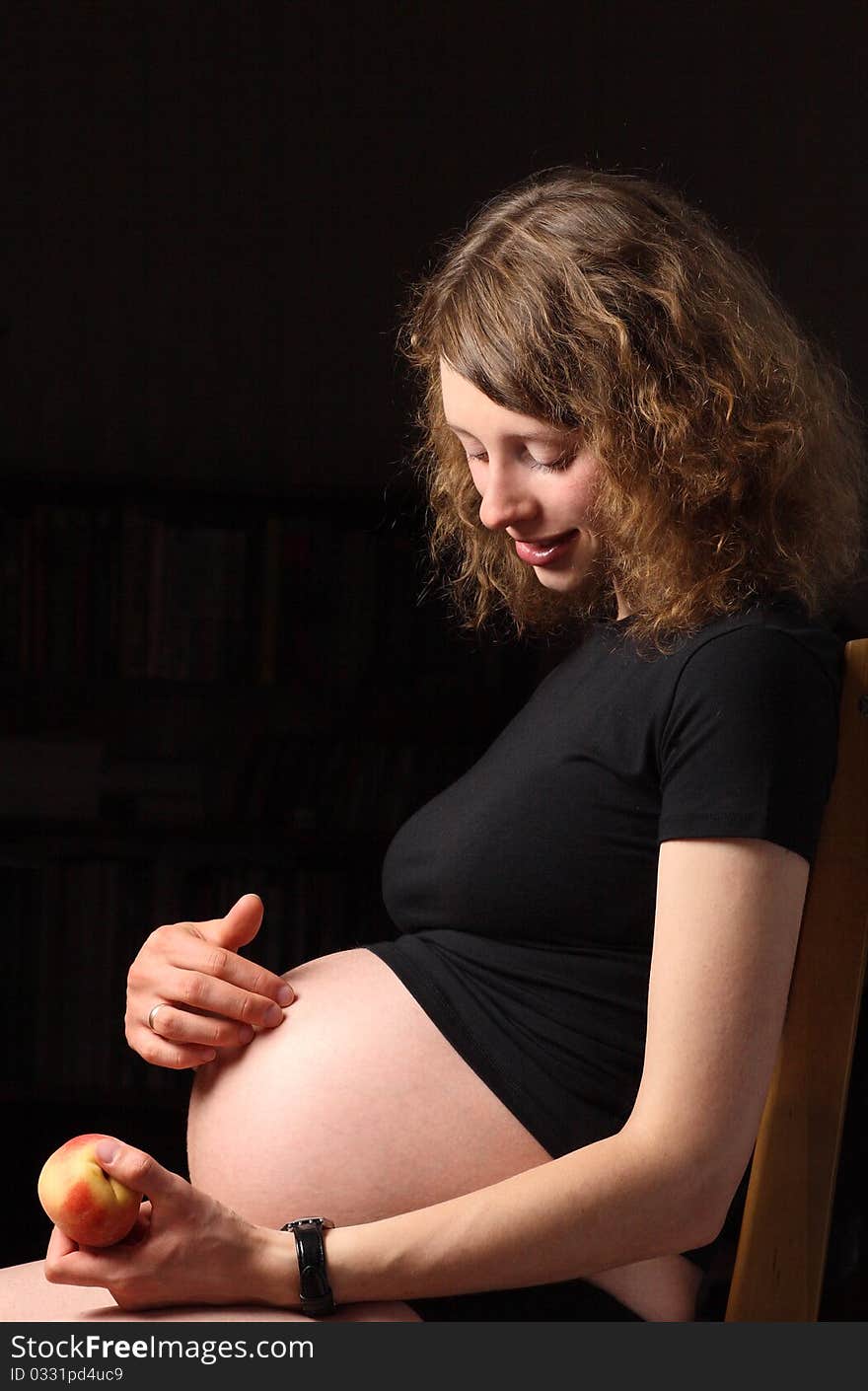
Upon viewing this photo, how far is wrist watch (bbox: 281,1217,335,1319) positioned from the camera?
0.79 m

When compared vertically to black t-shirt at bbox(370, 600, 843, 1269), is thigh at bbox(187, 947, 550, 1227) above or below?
below

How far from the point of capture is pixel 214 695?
8.64ft

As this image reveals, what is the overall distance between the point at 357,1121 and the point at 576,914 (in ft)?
0.67

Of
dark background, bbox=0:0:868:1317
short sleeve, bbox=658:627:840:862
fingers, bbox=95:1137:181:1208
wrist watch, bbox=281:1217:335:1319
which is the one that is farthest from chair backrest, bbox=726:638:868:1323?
dark background, bbox=0:0:868:1317

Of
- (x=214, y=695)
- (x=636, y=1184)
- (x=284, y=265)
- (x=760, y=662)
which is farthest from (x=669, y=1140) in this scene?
(x=284, y=265)

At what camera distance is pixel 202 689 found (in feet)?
8.57

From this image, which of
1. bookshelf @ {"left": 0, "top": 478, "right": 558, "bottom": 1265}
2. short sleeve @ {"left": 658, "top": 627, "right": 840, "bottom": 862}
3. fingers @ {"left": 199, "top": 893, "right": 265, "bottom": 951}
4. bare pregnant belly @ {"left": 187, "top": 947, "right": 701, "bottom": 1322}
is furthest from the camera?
bookshelf @ {"left": 0, "top": 478, "right": 558, "bottom": 1265}

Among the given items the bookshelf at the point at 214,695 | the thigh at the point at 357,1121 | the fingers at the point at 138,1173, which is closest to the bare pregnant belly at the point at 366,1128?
the thigh at the point at 357,1121

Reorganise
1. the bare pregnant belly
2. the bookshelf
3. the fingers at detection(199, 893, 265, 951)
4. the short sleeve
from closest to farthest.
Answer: the short sleeve
the bare pregnant belly
the fingers at detection(199, 893, 265, 951)
the bookshelf

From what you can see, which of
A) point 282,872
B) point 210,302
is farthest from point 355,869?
point 210,302

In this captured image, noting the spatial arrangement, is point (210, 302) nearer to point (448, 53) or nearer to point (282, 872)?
point (448, 53)

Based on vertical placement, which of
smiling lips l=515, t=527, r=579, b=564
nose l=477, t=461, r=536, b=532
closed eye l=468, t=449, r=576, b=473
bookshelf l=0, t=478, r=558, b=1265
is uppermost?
closed eye l=468, t=449, r=576, b=473

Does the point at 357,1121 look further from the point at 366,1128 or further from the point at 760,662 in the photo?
the point at 760,662

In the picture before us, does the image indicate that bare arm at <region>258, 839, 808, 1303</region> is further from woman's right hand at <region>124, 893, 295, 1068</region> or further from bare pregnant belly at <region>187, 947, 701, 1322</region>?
woman's right hand at <region>124, 893, 295, 1068</region>
